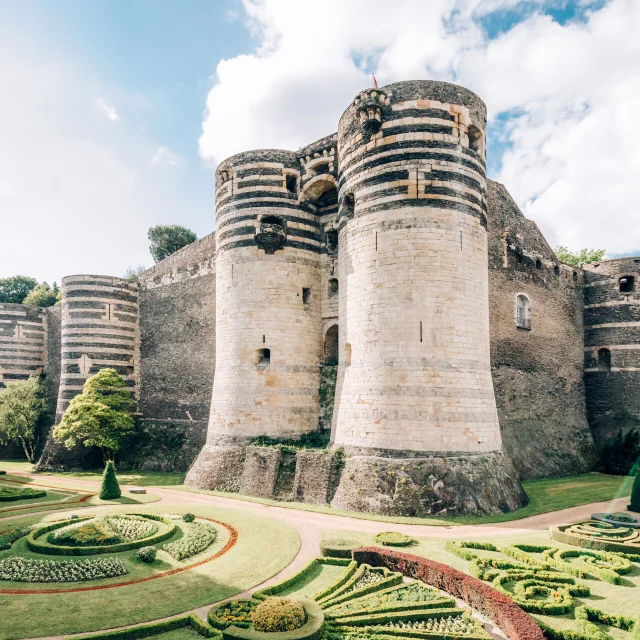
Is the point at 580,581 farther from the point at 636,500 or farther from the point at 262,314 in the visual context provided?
the point at 262,314

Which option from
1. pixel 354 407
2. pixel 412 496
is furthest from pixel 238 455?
pixel 412 496

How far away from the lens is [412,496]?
1897 centimetres

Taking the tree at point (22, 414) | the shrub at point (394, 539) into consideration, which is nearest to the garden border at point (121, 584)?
the shrub at point (394, 539)

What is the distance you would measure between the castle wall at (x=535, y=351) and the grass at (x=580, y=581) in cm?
1123

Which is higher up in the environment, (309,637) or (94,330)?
(94,330)

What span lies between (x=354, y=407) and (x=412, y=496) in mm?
4224

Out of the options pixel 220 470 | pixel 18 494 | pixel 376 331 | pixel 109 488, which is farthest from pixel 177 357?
pixel 376 331

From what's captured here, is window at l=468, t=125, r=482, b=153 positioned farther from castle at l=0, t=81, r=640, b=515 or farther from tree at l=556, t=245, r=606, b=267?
tree at l=556, t=245, r=606, b=267

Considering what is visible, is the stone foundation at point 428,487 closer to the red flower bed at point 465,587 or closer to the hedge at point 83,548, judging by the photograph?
the red flower bed at point 465,587

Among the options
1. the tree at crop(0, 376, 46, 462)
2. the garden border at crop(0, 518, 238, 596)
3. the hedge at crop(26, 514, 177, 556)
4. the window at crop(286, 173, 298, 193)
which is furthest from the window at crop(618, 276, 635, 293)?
the tree at crop(0, 376, 46, 462)

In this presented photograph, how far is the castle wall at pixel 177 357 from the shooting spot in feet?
110

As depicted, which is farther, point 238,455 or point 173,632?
point 238,455

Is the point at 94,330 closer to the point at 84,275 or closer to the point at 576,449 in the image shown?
the point at 84,275

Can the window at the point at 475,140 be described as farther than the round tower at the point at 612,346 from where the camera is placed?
No
